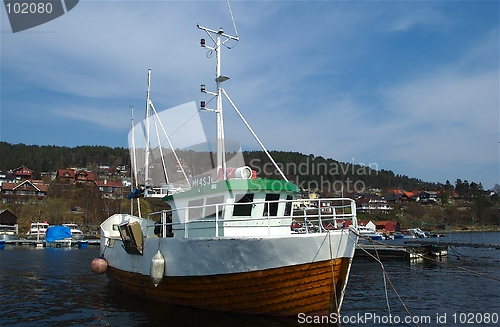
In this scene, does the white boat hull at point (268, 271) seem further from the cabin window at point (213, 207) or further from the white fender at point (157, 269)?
the cabin window at point (213, 207)

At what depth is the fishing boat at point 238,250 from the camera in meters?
10.4

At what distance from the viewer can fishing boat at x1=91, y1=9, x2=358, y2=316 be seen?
10367 millimetres

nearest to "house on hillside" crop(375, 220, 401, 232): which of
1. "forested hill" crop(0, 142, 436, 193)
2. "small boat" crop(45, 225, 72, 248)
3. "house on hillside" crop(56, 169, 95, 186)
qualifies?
"forested hill" crop(0, 142, 436, 193)

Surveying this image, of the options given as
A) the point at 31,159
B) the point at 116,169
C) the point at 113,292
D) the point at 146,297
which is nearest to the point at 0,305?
the point at 113,292

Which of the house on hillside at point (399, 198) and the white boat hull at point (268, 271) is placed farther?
the house on hillside at point (399, 198)

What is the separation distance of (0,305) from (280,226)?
11.6m

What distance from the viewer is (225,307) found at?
1141 cm

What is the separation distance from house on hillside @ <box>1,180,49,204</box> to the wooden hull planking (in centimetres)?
9590

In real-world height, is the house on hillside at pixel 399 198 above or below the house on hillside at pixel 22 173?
below

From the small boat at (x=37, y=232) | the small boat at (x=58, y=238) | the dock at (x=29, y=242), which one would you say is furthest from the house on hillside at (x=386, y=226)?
the small boat at (x=37, y=232)

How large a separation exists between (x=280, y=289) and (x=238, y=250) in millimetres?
1572

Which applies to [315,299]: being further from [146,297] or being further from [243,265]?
[146,297]

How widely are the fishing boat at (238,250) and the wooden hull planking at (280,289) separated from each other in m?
0.03

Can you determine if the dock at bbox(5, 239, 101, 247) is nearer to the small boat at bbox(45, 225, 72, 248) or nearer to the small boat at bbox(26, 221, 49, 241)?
the small boat at bbox(45, 225, 72, 248)
